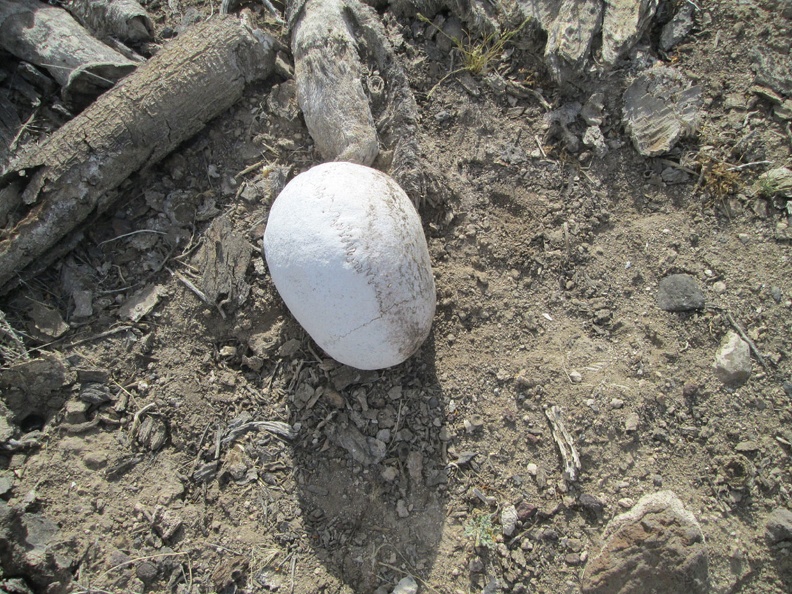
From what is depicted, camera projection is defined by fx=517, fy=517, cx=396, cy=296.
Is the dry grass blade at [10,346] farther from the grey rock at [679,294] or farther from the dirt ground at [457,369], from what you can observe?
the grey rock at [679,294]

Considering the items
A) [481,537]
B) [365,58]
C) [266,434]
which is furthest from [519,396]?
[365,58]

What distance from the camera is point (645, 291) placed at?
2.57 meters

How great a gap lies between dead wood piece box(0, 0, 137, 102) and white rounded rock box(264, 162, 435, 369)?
4.61 feet

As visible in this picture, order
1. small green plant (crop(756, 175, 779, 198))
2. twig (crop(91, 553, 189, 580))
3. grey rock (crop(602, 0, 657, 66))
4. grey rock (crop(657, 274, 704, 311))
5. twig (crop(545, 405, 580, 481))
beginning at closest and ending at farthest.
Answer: twig (crop(91, 553, 189, 580)) < twig (crop(545, 405, 580, 481)) < grey rock (crop(657, 274, 704, 311)) < small green plant (crop(756, 175, 779, 198)) < grey rock (crop(602, 0, 657, 66))

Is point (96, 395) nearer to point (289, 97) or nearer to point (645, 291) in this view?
point (289, 97)

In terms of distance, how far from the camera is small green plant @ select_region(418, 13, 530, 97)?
111 inches

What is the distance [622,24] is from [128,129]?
8.58ft

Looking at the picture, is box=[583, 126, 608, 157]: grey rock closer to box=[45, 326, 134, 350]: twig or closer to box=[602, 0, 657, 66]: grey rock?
box=[602, 0, 657, 66]: grey rock

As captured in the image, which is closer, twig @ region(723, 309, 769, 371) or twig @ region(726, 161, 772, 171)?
twig @ region(723, 309, 769, 371)

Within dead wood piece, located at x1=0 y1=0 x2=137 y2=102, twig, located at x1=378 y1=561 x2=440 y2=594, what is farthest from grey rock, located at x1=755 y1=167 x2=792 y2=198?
dead wood piece, located at x1=0 y1=0 x2=137 y2=102

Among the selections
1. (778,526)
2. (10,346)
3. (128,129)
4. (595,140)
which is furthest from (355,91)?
(778,526)

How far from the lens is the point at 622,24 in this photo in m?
2.73

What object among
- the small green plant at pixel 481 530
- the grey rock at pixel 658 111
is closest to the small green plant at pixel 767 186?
the grey rock at pixel 658 111

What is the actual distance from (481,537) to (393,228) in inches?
54.4
